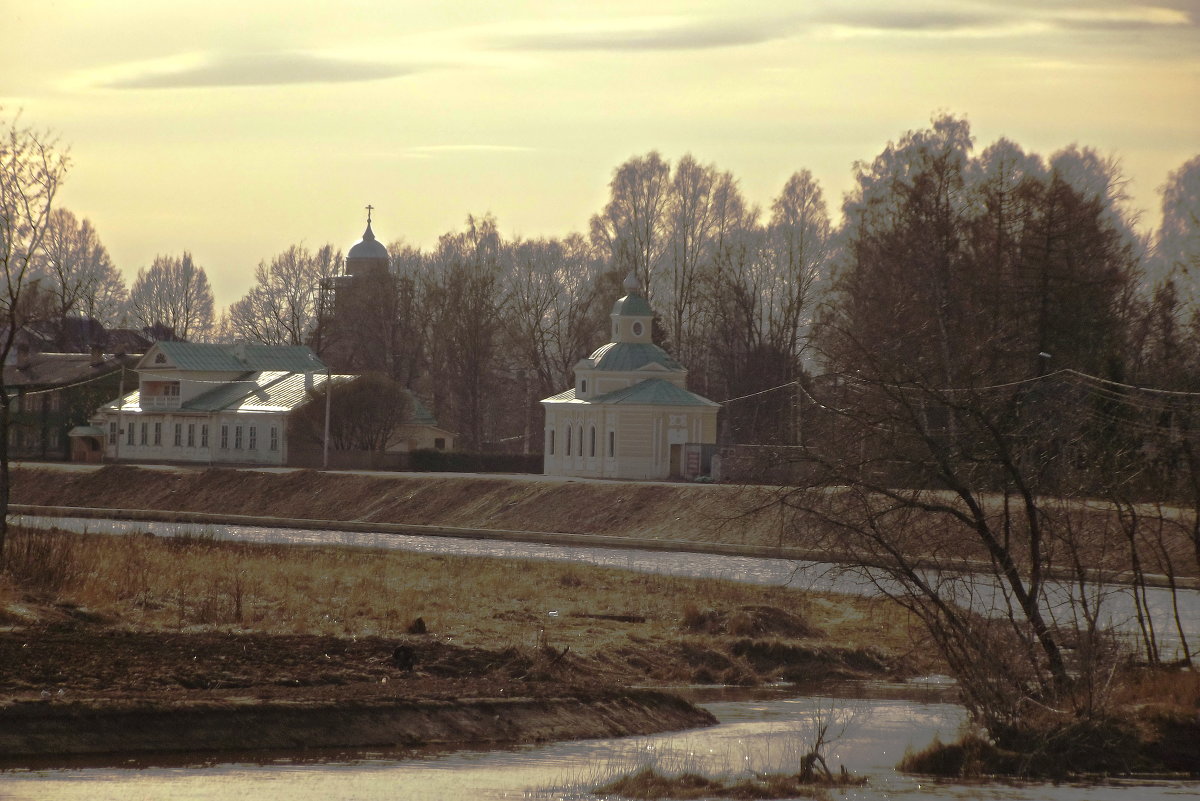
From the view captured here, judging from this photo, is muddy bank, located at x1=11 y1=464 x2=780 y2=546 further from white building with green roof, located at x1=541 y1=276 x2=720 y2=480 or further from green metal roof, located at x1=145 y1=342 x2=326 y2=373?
green metal roof, located at x1=145 y1=342 x2=326 y2=373

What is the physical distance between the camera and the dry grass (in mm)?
24594

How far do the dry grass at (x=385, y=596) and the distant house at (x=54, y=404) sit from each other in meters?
52.6

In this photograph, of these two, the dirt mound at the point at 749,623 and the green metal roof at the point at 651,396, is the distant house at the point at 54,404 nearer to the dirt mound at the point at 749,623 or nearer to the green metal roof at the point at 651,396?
the green metal roof at the point at 651,396

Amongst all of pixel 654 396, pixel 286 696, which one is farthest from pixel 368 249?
pixel 286 696

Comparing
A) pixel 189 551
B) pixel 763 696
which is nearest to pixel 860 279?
pixel 189 551

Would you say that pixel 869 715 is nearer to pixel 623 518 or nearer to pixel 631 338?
pixel 623 518

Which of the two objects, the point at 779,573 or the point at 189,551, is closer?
the point at 189,551

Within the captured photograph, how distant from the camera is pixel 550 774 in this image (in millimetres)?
17031

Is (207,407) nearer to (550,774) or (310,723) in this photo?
(310,723)

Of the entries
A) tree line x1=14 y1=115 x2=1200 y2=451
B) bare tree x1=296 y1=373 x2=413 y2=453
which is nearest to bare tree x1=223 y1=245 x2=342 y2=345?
tree line x1=14 y1=115 x2=1200 y2=451

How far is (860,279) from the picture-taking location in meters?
65.1

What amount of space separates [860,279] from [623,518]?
1429cm

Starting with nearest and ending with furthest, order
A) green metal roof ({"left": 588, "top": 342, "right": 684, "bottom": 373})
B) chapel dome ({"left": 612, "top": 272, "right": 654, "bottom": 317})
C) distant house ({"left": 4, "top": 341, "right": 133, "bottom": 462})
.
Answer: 1. green metal roof ({"left": 588, "top": 342, "right": 684, "bottom": 373})
2. chapel dome ({"left": 612, "top": 272, "right": 654, "bottom": 317})
3. distant house ({"left": 4, "top": 341, "right": 133, "bottom": 462})

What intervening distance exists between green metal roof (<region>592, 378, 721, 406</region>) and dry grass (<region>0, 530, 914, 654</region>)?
32.3 meters
